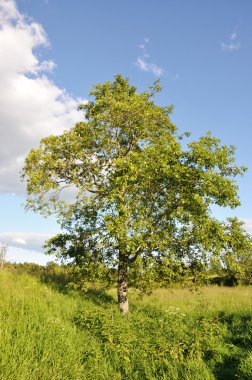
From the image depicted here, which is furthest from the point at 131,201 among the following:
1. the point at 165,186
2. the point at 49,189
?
the point at 49,189

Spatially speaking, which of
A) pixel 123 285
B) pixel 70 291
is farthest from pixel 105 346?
pixel 70 291

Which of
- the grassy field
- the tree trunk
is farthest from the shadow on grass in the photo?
the grassy field

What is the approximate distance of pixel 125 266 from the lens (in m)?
18.6

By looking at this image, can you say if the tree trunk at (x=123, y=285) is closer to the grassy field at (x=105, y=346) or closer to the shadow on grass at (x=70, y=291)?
the shadow on grass at (x=70, y=291)

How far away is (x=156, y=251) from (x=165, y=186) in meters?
3.39

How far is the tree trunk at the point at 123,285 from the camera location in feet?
61.5

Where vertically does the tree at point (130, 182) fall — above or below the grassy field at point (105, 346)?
above

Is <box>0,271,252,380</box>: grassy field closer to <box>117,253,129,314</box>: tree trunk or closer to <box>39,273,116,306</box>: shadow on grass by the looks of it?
<box>117,253,129,314</box>: tree trunk

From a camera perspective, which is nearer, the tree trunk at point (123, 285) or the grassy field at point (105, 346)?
the grassy field at point (105, 346)

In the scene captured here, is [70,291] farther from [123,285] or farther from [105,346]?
[105,346]

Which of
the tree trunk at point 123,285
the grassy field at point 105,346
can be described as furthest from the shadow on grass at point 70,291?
the grassy field at point 105,346

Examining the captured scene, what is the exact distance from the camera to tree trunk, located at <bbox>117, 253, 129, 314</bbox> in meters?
18.7

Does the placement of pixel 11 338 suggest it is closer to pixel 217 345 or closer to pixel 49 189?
pixel 217 345

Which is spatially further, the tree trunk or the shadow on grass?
the shadow on grass
